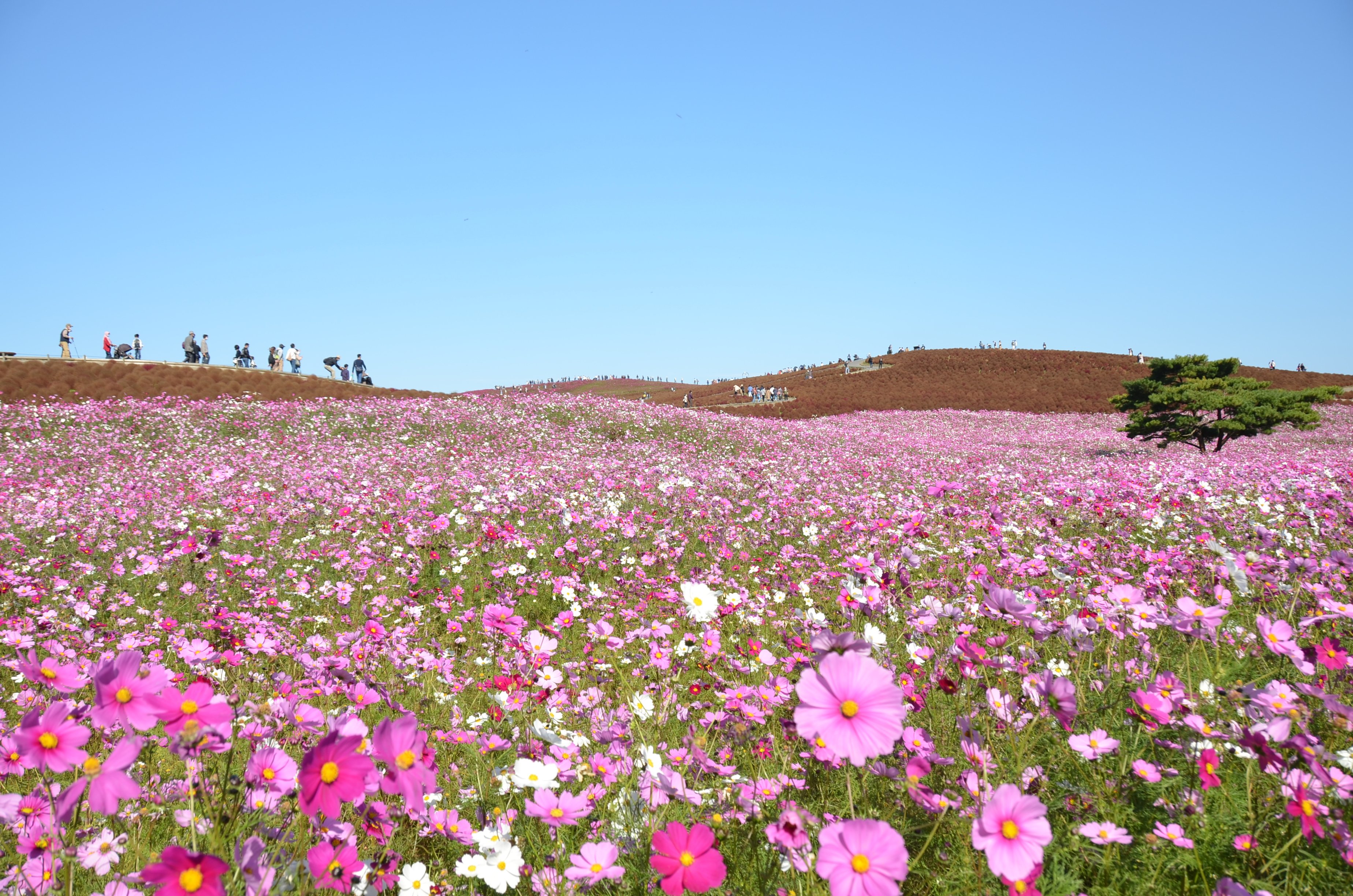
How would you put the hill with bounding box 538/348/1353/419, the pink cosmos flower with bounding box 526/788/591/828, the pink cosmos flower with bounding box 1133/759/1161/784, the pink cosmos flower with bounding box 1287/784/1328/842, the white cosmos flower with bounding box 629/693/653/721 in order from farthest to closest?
the hill with bounding box 538/348/1353/419 → the white cosmos flower with bounding box 629/693/653/721 → the pink cosmos flower with bounding box 1133/759/1161/784 → the pink cosmos flower with bounding box 526/788/591/828 → the pink cosmos flower with bounding box 1287/784/1328/842

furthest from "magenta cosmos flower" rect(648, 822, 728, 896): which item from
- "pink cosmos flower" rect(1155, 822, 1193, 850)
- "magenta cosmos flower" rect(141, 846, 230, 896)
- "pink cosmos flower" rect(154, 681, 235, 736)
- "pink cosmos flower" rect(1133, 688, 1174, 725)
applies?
"pink cosmos flower" rect(1133, 688, 1174, 725)

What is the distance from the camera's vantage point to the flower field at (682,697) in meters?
1.23

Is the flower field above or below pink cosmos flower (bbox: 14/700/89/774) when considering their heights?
below

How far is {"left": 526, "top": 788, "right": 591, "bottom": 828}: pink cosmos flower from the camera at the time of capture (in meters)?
1.60

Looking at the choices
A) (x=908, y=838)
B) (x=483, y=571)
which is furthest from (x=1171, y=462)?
(x=908, y=838)

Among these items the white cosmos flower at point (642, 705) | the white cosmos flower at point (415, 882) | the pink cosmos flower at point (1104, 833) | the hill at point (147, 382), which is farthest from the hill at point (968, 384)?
the white cosmos flower at point (415, 882)

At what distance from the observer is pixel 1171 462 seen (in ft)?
48.4

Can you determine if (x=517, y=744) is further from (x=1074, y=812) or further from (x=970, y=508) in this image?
(x=970, y=508)

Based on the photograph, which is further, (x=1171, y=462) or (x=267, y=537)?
(x=1171, y=462)

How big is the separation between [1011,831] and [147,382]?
28.9 m

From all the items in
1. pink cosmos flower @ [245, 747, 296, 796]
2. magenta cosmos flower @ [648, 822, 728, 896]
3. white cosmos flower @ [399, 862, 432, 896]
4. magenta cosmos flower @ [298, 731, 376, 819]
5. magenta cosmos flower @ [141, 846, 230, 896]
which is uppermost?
magenta cosmos flower @ [298, 731, 376, 819]

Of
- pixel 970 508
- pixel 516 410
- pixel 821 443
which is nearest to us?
pixel 970 508

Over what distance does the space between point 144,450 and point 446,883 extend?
52.7 ft

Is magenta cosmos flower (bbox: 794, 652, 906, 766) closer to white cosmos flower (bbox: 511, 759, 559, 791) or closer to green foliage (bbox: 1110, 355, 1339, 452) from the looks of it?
white cosmos flower (bbox: 511, 759, 559, 791)
